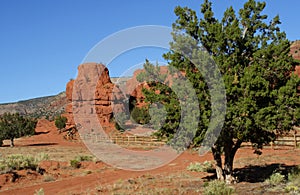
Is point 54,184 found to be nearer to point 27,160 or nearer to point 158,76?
point 27,160

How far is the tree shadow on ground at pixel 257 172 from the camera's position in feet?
51.5

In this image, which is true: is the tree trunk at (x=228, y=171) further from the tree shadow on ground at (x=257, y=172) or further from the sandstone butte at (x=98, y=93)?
the sandstone butte at (x=98, y=93)

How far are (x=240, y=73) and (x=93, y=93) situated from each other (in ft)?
208

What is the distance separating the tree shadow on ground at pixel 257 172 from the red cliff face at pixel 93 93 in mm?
49333

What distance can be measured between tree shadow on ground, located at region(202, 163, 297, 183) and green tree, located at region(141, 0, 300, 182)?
→ 2.17 m

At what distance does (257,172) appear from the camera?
17812 millimetres

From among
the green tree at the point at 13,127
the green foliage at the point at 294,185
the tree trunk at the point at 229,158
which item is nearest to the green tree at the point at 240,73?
the tree trunk at the point at 229,158

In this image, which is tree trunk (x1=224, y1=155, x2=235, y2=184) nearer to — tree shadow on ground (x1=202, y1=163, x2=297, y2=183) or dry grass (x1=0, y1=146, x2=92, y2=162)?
tree shadow on ground (x1=202, y1=163, x2=297, y2=183)

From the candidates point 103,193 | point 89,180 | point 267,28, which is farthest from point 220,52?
point 89,180

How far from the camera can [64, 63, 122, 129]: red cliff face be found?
7125 cm

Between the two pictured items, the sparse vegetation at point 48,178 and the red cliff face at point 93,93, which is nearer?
the sparse vegetation at point 48,178

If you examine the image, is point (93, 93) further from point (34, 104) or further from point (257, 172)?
point (34, 104)

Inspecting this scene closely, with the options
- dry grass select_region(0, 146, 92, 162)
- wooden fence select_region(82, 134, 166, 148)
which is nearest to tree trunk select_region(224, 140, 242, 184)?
dry grass select_region(0, 146, 92, 162)

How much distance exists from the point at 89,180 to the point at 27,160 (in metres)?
6.35
